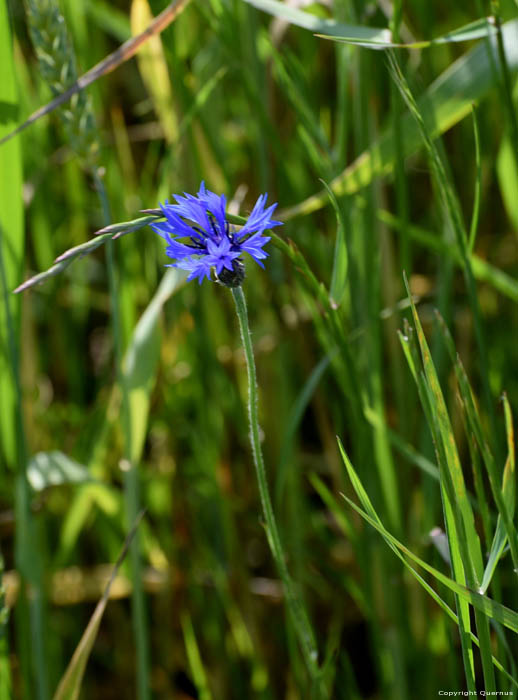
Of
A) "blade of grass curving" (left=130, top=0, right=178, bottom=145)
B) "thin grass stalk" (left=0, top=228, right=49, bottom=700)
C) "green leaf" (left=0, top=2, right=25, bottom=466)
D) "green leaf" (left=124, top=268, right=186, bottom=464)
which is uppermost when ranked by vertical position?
"blade of grass curving" (left=130, top=0, right=178, bottom=145)

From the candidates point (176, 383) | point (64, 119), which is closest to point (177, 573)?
point (176, 383)

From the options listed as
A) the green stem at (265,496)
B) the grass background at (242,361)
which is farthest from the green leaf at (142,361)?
the green stem at (265,496)

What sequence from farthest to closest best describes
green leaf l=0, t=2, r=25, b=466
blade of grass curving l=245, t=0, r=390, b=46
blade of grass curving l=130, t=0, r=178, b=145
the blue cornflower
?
blade of grass curving l=130, t=0, r=178, b=145
green leaf l=0, t=2, r=25, b=466
blade of grass curving l=245, t=0, r=390, b=46
the blue cornflower

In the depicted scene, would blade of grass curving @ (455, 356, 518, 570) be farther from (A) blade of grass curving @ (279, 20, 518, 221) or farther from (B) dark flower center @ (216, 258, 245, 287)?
(A) blade of grass curving @ (279, 20, 518, 221)

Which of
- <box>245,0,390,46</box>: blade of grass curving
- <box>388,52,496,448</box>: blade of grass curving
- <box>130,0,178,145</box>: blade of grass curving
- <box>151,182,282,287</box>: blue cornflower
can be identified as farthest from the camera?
<box>130,0,178,145</box>: blade of grass curving

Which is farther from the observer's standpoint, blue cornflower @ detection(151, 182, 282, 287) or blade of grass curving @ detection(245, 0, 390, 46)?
blade of grass curving @ detection(245, 0, 390, 46)

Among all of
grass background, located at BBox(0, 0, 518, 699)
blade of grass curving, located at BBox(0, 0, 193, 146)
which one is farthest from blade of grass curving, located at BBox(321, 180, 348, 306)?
blade of grass curving, located at BBox(0, 0, 193, 146)
